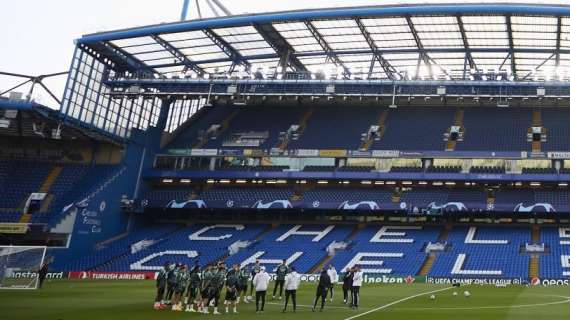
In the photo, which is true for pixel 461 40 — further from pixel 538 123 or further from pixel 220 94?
pixel 220 94

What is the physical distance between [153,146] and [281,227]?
62.3 ft

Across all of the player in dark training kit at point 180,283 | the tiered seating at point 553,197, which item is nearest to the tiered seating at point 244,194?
the tiered seating at point 553,197

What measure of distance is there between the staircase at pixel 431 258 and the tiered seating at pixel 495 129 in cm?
892

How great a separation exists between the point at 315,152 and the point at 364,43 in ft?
42.6

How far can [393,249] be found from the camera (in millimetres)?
54094

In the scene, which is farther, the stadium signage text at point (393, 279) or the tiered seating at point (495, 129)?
the tiered seating at point (495, 129)

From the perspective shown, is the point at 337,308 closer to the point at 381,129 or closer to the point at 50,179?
the point at 381,129

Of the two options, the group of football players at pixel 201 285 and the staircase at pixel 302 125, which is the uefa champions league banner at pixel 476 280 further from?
the staircase at pixel 302 125

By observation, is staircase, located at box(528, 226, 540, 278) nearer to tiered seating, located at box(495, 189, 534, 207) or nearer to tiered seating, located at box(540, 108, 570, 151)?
tiered seating, located at box(495, 189, 534, 207)

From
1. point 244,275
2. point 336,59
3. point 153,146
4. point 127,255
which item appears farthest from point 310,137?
point 244,275

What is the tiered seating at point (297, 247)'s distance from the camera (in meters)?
53.4

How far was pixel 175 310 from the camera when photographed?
23.7 meters

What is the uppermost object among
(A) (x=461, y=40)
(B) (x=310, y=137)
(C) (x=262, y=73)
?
(A) (x=461, y=40)

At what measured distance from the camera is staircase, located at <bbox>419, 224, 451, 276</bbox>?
49250 mm
